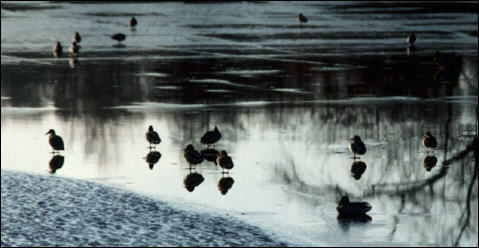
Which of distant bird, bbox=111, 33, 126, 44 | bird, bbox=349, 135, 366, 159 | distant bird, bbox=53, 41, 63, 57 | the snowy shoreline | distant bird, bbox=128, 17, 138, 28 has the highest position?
distant bird, bbox=128, 17, 138, 28

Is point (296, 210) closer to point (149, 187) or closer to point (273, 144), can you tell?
point (149, 187)

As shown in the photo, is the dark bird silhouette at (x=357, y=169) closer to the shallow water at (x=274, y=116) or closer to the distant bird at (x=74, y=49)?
the shallow water at (x=274, y=116)

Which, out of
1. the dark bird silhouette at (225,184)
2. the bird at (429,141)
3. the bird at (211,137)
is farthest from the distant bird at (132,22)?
the dark bird silhouette at (225,184)

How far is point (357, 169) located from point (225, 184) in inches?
77.8

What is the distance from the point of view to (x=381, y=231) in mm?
9891

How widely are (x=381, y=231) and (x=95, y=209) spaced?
328cm

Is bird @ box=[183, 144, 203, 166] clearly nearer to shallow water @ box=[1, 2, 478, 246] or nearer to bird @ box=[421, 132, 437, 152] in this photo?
shallow water @ box=[1, 2, 478, 246]

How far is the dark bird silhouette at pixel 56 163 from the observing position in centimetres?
1323

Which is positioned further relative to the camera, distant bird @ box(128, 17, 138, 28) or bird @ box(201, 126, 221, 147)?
distant bird @ box(128, 17, 138, 28)

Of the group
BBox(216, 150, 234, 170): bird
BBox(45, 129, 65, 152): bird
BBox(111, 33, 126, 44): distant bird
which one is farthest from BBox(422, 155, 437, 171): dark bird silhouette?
BBox(111, 33, 126, 44): distant bird

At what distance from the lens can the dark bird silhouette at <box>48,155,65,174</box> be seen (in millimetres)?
13234

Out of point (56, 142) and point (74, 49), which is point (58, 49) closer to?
point (74, 49)

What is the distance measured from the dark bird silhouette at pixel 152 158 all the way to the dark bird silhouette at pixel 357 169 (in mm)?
2804

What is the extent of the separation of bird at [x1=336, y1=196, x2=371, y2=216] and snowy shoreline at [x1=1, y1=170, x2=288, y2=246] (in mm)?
1062
